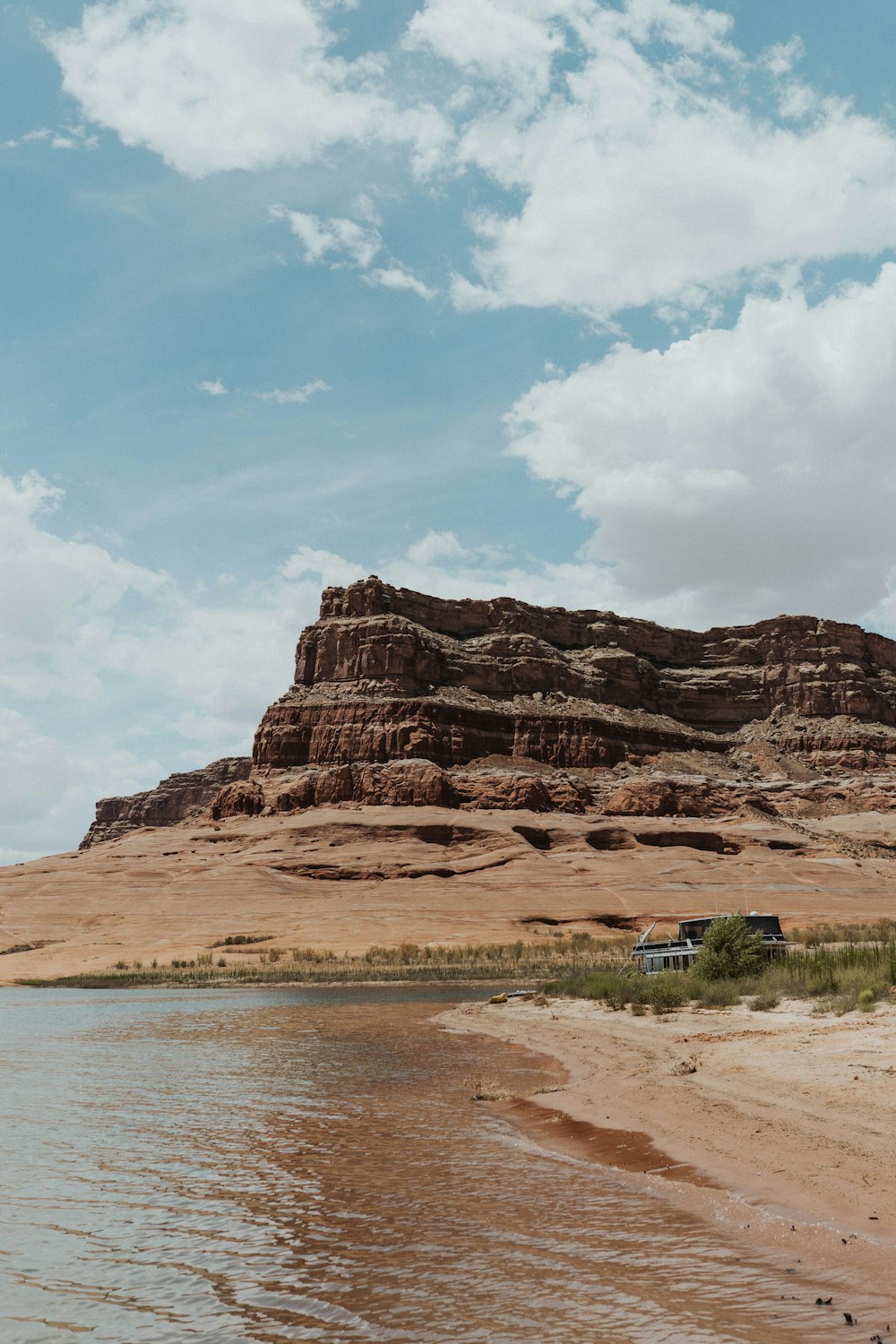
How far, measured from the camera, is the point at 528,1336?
5.66 m

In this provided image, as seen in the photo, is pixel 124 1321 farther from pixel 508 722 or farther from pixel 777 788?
pixel 777 788

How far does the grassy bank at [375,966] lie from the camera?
42312 millimetres

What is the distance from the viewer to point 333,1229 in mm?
7941

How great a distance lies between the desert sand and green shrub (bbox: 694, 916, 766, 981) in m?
29.2

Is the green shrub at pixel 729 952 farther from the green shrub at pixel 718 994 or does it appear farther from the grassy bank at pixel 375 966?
the grassy bank at pixel 375 966

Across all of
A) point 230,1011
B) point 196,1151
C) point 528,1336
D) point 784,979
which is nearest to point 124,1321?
point 528,1336

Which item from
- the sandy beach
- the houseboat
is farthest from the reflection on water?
the houseboat

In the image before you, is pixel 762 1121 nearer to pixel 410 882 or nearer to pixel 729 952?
pixel 729 952

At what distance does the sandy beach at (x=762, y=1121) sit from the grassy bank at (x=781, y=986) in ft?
3.09

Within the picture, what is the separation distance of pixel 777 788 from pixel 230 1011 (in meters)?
108

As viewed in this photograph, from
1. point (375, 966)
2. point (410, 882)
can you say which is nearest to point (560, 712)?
point (410, 882)

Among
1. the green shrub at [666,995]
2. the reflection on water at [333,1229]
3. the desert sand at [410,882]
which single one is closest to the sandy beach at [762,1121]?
the reflection on water at [333,1229]

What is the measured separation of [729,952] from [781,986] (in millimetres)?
4865

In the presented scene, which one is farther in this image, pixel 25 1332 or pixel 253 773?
pixel 253 773
